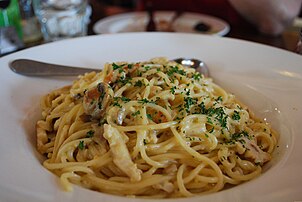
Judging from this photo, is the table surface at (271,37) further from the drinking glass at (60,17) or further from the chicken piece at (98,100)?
the chicken piece at (98,100)

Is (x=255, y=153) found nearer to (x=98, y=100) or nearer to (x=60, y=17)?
(x=98, y=100)

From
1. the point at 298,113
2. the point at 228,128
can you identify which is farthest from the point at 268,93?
the point at 228,128

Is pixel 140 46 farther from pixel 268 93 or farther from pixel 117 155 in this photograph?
pixel 117 155

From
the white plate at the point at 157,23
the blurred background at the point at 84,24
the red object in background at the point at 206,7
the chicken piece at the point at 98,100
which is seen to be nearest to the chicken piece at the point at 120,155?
the chicken piece at the point at 98,100

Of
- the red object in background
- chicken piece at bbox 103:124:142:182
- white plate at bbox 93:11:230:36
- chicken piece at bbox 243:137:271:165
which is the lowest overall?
the red object in background

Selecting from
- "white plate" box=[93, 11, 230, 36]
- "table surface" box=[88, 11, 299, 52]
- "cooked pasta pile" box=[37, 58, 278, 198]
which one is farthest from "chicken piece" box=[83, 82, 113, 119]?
"table surface" box=[88, 11, 299, 52]

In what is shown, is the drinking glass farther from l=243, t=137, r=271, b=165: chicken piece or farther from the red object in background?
l=243, t=137, r=271, b=165: chicken piece
